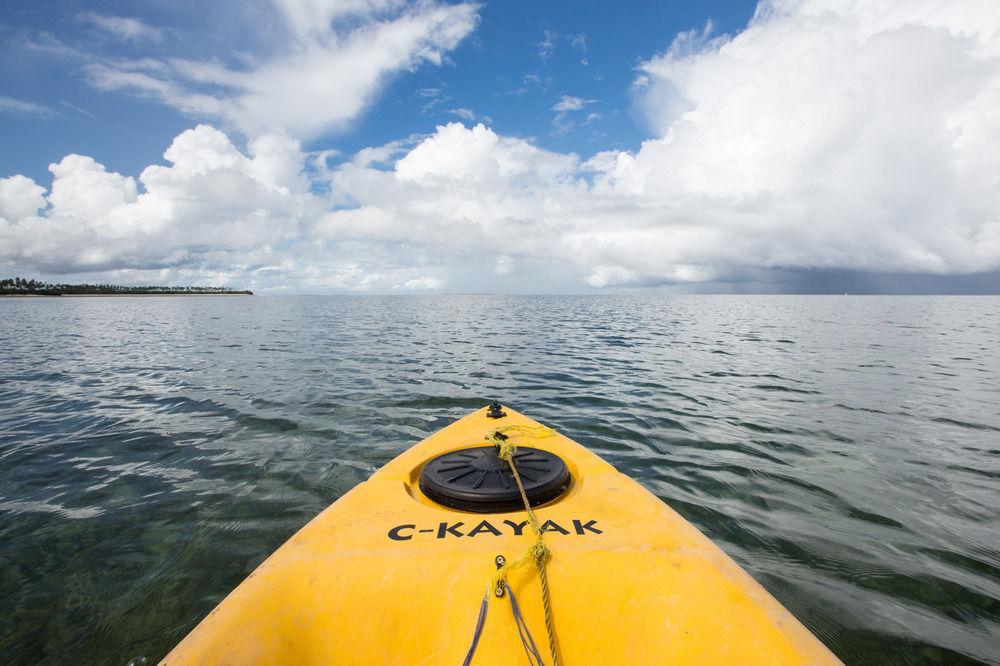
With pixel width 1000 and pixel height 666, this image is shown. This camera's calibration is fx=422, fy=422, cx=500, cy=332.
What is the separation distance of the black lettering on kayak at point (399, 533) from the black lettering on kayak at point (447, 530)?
0.18 metres

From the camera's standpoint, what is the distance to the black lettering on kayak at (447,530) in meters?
2.67

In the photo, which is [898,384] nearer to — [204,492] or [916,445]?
[916,445]

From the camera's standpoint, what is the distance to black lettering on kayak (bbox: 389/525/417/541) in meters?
2.65

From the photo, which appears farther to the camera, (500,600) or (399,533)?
(399,533)

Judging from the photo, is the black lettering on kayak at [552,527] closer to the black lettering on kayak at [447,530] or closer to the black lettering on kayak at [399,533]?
the black lettering on kayak at [447,530]

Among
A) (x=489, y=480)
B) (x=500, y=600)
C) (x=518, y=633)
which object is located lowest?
(x=518, y=633)

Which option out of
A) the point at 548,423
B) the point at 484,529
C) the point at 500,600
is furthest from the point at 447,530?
the point at 548,423

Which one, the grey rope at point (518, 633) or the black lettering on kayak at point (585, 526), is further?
the black lettering on kayak at point (585, 526)

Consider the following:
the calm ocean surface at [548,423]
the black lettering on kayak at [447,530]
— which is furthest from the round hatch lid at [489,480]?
the calm ocean surface at [548,423]

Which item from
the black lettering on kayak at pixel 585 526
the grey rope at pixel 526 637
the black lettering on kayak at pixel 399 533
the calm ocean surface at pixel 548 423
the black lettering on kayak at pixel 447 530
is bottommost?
the calm ocean surface at pixel 548 423

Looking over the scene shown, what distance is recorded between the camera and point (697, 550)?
254 centimetres

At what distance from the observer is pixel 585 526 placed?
9.08 feet

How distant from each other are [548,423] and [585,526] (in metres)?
5.37

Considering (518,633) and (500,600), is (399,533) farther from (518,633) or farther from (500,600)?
(518,633)
